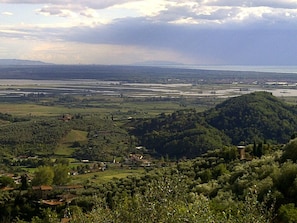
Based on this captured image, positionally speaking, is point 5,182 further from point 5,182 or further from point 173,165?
point 173,165

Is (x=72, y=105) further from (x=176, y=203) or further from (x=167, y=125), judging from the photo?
(x=176, y=203)

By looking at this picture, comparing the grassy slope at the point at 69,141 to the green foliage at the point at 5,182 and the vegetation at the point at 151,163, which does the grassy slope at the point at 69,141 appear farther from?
the green foliage at the point at 5,182

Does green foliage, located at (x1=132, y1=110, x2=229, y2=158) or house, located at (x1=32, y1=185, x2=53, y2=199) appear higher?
house, located at (x1=32, y1=185, x2=53, y2=199)

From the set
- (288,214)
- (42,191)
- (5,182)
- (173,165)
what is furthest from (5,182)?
(288,214)

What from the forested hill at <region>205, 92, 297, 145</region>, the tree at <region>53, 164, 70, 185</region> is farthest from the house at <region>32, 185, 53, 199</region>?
the forested hill at <region>205, 92, 297, 145</region>

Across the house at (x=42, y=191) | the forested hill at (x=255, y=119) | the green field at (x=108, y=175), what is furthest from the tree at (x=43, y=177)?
the forested hill at (x=255, y=119)

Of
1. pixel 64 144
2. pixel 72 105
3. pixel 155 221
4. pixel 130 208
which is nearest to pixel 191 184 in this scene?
pixel 130 208

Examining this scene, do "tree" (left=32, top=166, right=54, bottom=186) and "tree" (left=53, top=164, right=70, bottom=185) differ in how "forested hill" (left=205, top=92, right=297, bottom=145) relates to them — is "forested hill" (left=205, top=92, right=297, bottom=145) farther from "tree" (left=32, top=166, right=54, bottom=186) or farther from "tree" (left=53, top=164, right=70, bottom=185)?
"tree" (left=32, top=166, right=54, bottom=186)
